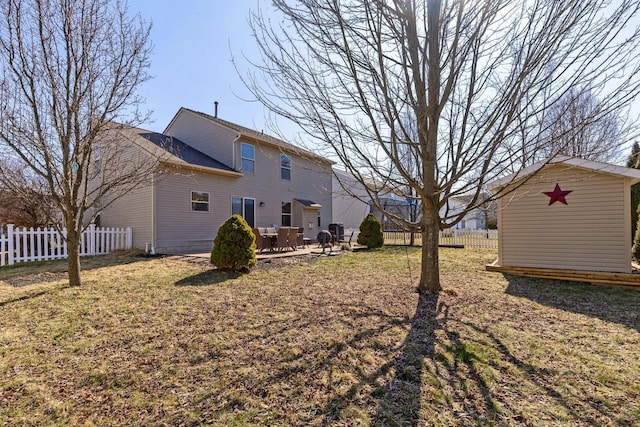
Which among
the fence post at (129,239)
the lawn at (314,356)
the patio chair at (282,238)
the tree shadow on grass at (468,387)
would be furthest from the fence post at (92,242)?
the tree shadow on grass at (468,387)

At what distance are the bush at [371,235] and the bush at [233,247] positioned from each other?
8.08m

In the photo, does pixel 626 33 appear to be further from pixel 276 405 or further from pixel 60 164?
pixel 60 164

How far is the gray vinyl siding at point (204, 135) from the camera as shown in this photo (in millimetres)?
14633

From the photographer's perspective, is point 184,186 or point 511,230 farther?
point 184,186

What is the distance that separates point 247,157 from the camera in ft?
49.1

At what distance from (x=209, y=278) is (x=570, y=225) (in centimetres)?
855

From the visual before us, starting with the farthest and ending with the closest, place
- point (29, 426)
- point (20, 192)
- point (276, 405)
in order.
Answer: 1. point (20, 192)
2. point (276, 405)
3. point (29, 426)

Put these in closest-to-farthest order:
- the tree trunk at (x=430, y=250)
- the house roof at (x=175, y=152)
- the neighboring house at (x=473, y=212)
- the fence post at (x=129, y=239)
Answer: the tree trunk at (x=430, y=250), the neighboring house at (x=473, y=212), the house roof at (x=175, y=152), the fence post at (x=129, y=239)

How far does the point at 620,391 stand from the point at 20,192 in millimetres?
8750

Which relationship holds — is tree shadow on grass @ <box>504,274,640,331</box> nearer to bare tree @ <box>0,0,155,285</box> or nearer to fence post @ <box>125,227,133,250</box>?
bare tree @ <box>0,0,155,285</box>

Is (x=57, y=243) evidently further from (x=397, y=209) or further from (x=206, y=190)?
(x=397, y=209)

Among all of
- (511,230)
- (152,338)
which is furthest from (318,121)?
(511,230)

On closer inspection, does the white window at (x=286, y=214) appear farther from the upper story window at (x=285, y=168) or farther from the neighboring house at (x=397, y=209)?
the neighboring house at (x=397, y=209)

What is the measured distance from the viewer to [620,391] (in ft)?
8.78
